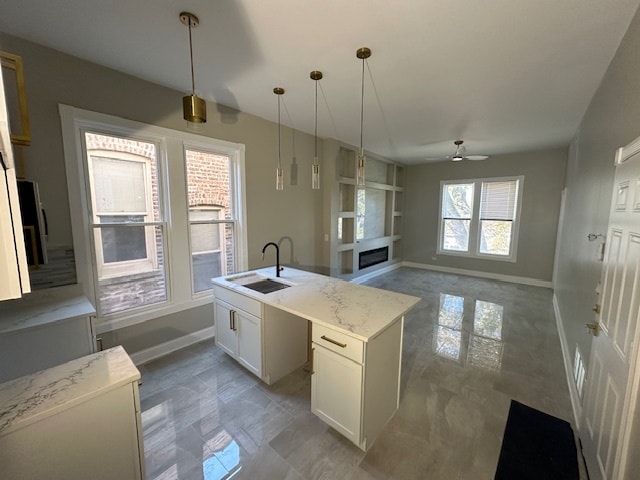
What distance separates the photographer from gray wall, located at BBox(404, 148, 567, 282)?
5.18 meters

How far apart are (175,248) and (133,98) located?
147cm

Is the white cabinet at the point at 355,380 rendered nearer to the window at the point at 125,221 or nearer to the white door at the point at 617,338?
the white door at the point at 617,338

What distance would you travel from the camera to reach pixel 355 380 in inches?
63.7

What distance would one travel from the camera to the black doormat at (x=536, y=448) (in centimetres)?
160

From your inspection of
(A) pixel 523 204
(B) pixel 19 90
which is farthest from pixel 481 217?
(B) pixel 19 90

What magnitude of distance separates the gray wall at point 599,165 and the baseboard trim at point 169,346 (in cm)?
337

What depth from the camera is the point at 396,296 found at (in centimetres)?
215

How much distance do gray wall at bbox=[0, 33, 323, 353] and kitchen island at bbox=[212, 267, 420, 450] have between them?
888 millimetres

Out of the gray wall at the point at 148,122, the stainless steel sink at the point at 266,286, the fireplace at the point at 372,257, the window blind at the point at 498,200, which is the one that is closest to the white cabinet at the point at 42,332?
the gray wall at the point at 148,122

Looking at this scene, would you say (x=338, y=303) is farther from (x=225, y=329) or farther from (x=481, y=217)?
(x=481, y=217)

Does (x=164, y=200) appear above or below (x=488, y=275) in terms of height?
above

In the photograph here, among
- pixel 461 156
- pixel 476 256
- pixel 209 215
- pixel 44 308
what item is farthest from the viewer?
pixel 476 256

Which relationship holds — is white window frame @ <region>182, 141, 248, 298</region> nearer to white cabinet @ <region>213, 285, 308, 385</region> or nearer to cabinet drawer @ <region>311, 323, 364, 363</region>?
white cabinet @ <region>213, 285, 308, 385</region>

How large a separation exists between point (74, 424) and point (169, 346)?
6.58 feet
